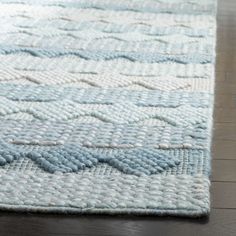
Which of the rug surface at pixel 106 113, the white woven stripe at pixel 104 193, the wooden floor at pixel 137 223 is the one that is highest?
the rug surface at pixel 106 113

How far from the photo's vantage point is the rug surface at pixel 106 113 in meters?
0.70

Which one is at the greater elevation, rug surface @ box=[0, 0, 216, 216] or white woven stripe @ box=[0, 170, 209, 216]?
rug surface @ box=[0, 0, 216, 216]

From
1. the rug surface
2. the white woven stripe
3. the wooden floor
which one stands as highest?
the rug surface

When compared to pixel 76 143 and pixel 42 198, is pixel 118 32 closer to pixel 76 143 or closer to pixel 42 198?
pixel 76 143

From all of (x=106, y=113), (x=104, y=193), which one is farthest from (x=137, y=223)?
(x=106, y=113)

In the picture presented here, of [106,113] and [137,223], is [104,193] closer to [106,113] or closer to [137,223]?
[137,223]

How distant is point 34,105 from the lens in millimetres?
1003

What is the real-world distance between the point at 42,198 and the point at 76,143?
0.56ft

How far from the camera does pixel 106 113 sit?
0.96 m

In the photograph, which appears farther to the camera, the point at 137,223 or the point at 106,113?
the point at 106,113

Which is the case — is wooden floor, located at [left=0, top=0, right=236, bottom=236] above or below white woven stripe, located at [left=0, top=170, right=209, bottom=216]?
below

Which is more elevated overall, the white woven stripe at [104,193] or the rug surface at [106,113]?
the rug surface at [106,113]

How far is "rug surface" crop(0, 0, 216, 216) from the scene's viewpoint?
696 millimetres

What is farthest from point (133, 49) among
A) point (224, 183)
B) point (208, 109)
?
point (224, 183)
